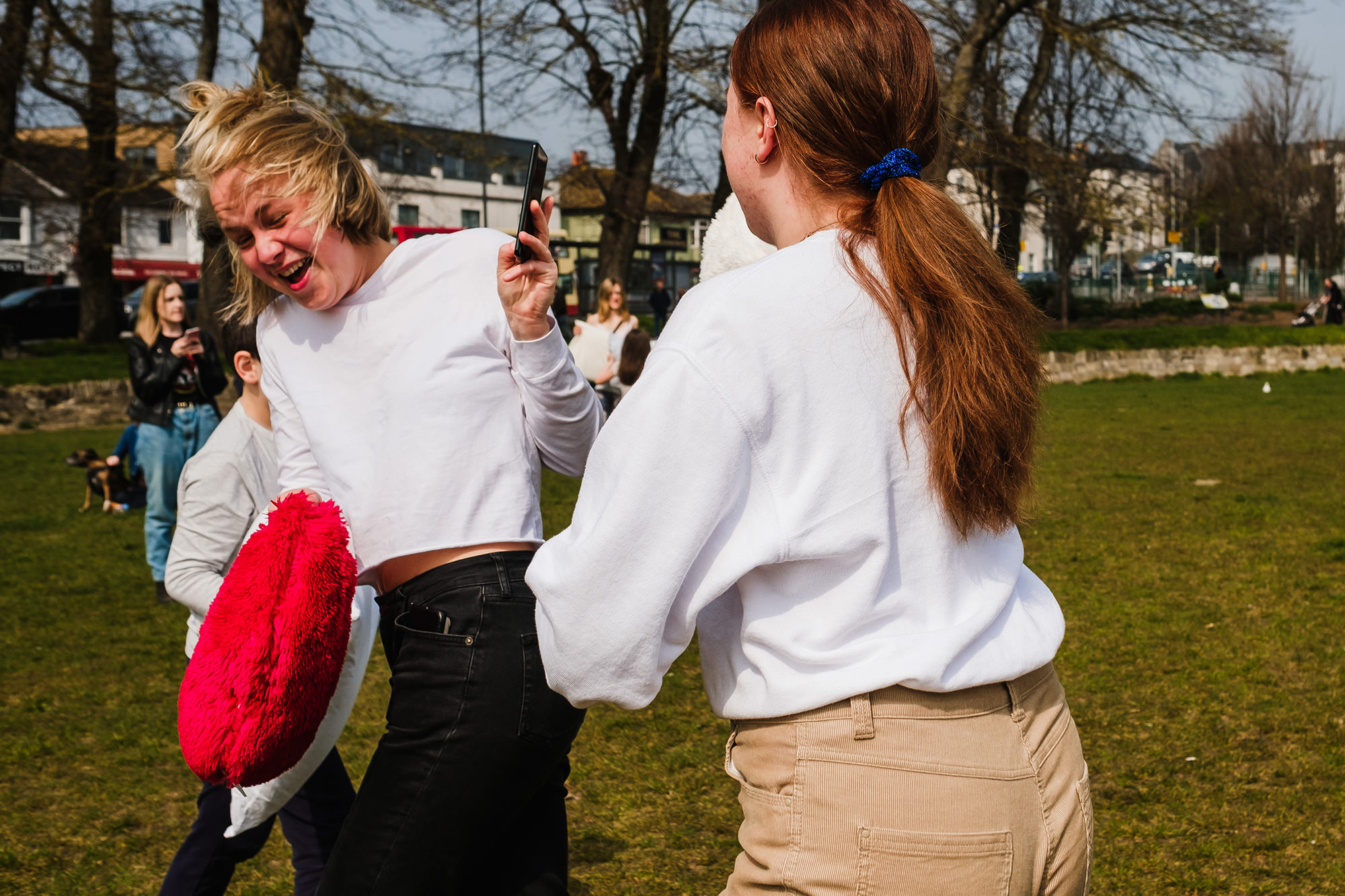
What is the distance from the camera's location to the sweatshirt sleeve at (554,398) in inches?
84.0

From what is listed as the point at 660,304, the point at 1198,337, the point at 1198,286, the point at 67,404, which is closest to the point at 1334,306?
the point at 1198,337

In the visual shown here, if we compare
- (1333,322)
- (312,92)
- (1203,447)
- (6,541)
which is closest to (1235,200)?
(1333,322)

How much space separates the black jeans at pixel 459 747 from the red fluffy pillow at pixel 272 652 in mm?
147

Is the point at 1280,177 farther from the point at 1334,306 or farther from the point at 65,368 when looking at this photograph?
the point at 65,368

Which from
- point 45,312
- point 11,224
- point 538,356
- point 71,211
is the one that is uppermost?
point 11,224

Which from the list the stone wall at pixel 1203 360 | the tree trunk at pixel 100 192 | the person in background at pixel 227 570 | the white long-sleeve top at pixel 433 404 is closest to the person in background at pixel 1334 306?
the stone wall at pixel 1203 360

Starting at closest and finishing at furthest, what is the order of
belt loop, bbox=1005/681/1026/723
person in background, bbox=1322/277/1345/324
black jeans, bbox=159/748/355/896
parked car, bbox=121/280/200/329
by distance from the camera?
belt loop, bbox=1005/681/1026/723
black jeans, bbox=159/748/355/896
parked car, bbox=121/280/200/329
person in background, bbox=1322/277/1345/324

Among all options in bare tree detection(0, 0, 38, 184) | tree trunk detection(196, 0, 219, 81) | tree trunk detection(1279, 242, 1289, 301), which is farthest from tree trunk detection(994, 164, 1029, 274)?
A: tree trunk detection(1279, 242, 1289, 301)

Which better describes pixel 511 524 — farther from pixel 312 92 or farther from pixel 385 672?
pixel 312 92

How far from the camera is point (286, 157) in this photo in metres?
2.24

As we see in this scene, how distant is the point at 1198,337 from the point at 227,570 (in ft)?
88.0

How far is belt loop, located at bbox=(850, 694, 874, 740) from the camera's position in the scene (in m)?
1.45

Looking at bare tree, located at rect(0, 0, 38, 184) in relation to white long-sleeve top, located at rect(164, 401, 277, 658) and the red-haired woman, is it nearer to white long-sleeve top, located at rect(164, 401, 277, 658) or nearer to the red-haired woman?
white long-sleeve top, located at rect(164, 401, 277, 658)

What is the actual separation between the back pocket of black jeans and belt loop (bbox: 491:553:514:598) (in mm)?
82
